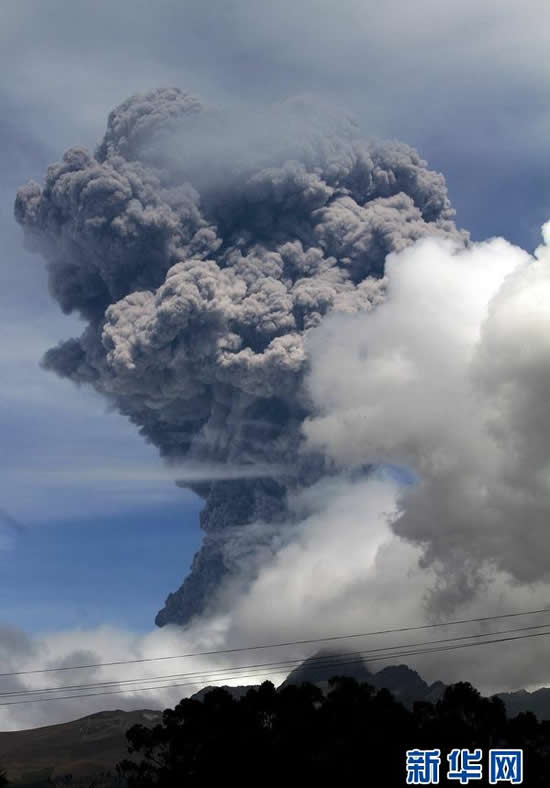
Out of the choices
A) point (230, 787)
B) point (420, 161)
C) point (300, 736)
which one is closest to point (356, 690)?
point (300, 736)

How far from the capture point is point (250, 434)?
17225 cm

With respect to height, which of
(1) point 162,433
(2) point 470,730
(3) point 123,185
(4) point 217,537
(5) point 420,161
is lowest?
(2) point 470,730

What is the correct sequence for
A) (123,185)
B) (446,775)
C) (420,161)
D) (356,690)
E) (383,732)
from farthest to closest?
(420,161) < (123,185) < (356,690) < (383,732) < (446,775)

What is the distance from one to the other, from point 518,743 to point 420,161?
11292 cm

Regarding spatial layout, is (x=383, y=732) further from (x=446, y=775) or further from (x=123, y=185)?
(x=123, y=185)

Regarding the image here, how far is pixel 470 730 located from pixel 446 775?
28.1 ft

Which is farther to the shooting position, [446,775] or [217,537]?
[217,537]

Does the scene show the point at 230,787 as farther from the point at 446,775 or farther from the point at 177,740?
the point at 446,775

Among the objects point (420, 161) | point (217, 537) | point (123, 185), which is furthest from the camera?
point (217, 537)

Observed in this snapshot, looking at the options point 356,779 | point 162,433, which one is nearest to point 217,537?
point 162,433

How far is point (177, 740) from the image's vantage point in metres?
83.1

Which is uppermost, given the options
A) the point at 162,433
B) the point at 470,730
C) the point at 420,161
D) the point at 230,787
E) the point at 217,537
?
the point at 420,161

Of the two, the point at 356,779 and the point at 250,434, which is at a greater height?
the point at 250,434

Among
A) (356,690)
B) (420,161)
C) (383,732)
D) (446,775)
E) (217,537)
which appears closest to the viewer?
(446,775)
